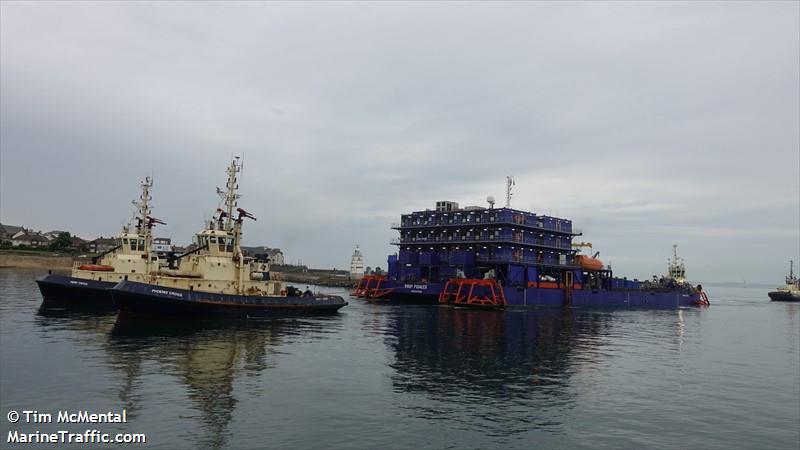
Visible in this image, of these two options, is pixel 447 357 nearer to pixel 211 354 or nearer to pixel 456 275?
pixel 211 354

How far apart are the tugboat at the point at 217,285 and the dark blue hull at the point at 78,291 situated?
6.86 m

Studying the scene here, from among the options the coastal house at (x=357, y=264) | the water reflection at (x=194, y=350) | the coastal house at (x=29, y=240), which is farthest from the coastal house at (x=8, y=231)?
the water reflection at (x=194, y=350)

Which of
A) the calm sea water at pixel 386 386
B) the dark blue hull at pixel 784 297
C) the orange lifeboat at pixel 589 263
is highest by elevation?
the orange lifeboat at pixel 589 263

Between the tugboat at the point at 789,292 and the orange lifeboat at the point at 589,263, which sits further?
the tugboat at the point at 789,292

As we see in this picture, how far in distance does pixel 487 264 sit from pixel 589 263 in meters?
29.5

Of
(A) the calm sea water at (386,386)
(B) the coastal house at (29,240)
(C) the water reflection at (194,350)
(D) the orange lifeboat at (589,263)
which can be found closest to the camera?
(A) the calm sea water at (386,386)

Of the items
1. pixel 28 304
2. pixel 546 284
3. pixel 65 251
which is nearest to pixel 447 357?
pixel 28 304

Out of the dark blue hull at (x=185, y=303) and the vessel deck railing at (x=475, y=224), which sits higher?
the vessel deck railing at (x=475, y=224)

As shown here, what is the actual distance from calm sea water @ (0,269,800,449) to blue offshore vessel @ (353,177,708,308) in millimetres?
35020

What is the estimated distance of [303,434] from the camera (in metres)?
16.8

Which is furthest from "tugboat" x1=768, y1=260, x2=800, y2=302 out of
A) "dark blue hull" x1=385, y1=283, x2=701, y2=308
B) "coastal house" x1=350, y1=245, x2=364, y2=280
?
"coastal house" x1=350, y1=245, x2=364, y2=280

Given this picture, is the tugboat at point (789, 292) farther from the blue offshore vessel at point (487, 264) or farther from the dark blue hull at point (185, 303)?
the dark blue hull at point (185, 303)

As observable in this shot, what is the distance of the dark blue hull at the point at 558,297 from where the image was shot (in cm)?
8006

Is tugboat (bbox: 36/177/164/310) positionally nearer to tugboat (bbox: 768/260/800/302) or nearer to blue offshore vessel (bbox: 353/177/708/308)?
blue offshore vessel (bbox: 353/177/708/308)
